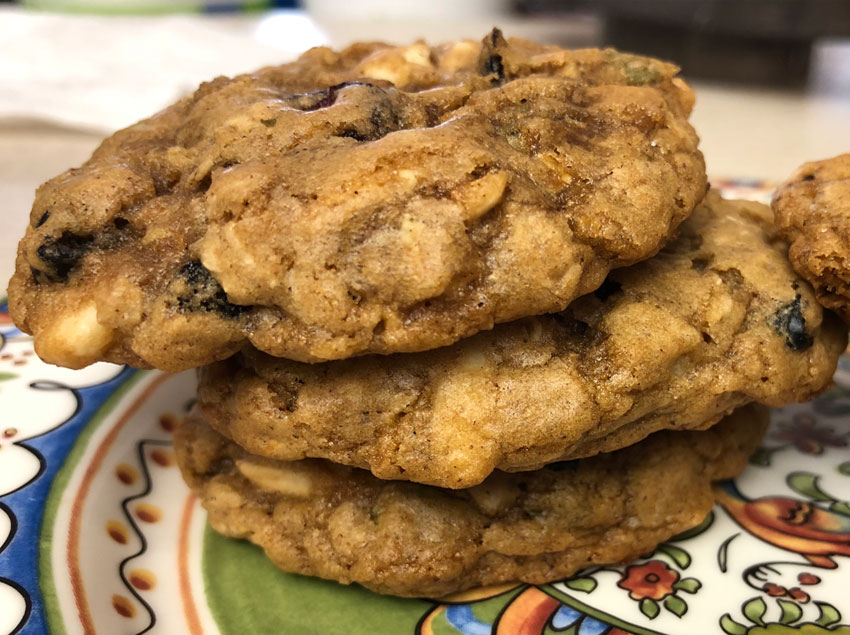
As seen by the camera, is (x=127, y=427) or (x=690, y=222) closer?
(x=690, y=222)

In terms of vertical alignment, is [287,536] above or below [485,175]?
below

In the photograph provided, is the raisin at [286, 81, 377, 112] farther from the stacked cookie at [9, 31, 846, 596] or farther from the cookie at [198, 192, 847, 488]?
the cookie at [198, 192, 847, 488]

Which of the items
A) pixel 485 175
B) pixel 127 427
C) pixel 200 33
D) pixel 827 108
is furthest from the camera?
pixel 200 33

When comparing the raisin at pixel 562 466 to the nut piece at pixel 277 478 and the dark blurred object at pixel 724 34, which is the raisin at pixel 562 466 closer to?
the nut piece at pixel 277 478

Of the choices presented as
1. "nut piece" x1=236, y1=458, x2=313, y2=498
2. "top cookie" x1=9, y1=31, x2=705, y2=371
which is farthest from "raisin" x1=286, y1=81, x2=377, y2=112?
"nut piece" x1=236, y1=458, x2=313, y2=498

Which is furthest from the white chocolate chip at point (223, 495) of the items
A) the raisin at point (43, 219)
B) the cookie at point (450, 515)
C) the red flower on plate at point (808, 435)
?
the red flower on plate at point (808, 435)

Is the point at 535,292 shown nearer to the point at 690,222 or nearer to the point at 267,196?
the point at 267,196

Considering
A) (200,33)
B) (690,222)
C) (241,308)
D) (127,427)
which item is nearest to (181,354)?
(241,308)

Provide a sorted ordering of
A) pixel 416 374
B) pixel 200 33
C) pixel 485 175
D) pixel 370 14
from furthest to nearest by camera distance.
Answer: pixel 370 14, pixel 200 33, pixel 416 374, pixel 485 175

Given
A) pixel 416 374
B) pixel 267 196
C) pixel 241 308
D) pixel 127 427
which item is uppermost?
pixel 267 196
